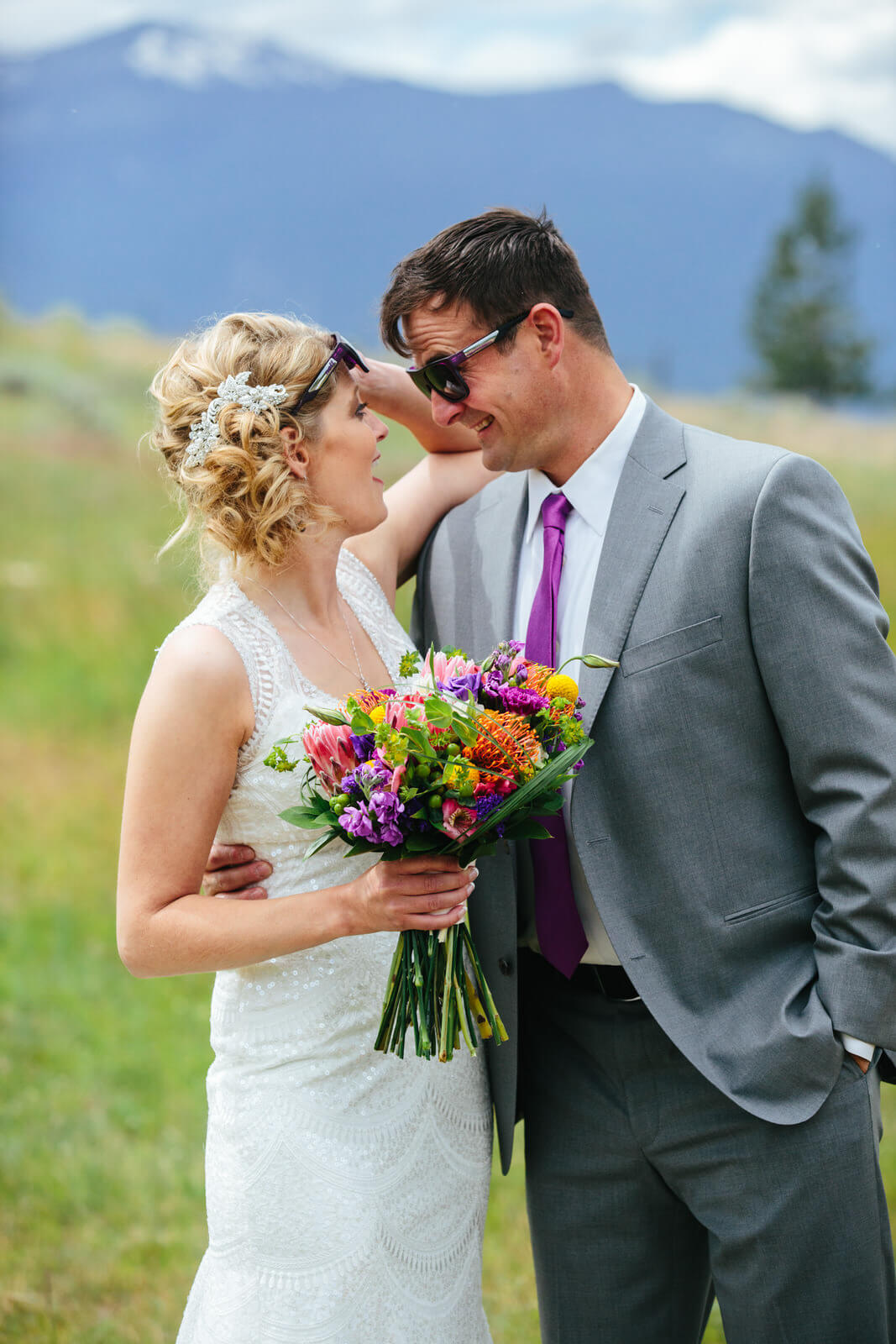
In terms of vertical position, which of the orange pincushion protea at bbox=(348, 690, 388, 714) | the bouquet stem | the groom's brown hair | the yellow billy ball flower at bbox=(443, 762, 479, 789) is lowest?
the bouquet stem

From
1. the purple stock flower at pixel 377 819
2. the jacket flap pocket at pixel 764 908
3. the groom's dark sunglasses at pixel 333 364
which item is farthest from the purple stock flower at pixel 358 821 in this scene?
the groom's dark sunglasses at pixel 333 364

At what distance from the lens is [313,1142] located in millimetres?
2508

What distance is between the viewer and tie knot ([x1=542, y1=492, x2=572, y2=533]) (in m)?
2.87

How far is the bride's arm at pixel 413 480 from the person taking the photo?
333 centimetres

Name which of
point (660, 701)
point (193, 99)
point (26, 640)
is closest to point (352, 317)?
point (26, 640)

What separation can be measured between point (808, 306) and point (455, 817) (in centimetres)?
1840

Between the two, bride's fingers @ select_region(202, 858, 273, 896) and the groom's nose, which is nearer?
bride's fingers @ select_region(202, 858, 273, 896)

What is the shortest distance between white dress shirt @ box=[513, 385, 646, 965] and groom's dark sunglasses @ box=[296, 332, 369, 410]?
53 cm

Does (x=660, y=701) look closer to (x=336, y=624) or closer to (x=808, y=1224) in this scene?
(x=336, y=624)

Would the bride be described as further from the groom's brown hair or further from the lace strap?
the groom's brown hair

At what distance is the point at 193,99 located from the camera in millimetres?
22312

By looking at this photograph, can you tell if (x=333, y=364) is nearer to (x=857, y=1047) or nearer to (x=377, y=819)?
(x=377, y=819)

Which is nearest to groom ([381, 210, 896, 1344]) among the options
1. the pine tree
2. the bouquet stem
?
the bouquet stem

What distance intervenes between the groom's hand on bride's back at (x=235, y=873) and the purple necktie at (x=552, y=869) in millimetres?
610
